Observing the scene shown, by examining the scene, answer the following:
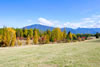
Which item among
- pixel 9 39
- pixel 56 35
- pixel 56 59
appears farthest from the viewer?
pixel 56 35

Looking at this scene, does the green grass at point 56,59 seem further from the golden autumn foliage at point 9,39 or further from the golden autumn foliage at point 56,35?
the golden autumn foliage at point 56,35

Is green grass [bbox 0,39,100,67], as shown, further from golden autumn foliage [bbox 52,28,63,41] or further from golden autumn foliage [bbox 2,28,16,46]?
golden autumn foliage [bbox 52,28,63,41]

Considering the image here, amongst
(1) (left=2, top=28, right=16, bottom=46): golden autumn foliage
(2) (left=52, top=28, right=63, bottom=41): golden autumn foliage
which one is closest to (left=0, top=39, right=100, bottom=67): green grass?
(1) (left=2, top=28, right=16, bottom=46): golden autumn foliage

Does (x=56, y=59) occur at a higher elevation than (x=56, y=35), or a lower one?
lower

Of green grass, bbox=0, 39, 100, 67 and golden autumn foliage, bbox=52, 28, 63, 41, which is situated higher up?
golden autumn foliage, bbox=52, 28, 63, 41

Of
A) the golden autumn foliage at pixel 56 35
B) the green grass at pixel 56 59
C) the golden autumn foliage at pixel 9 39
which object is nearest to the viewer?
the green grass at pixel 56 59

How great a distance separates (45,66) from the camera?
23.3 ft

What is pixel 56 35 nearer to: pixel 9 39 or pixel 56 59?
pixel 9 39

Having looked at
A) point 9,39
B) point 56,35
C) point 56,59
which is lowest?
point 56,59

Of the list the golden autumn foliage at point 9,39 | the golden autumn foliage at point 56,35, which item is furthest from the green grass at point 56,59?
the golden autumn foliage at point 56,35

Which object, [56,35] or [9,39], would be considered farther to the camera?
[56,35]

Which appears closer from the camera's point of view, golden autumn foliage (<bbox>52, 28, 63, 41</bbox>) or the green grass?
the green grass

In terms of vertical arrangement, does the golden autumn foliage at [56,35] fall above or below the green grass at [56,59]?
above

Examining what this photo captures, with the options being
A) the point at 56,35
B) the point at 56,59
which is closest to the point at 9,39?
the point at 56,35
